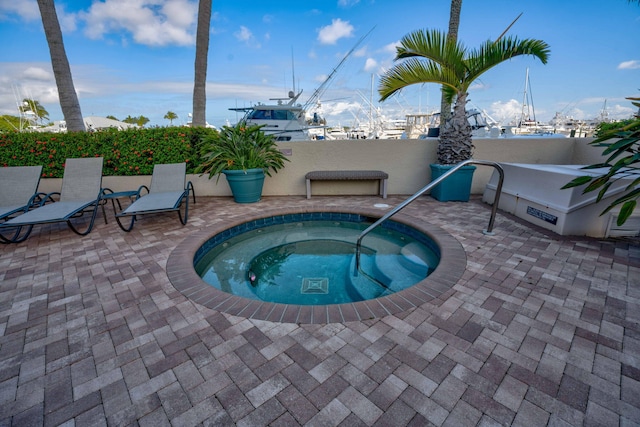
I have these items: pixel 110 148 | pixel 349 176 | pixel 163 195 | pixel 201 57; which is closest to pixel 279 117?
pixel 201 57

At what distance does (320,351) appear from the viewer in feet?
5.92

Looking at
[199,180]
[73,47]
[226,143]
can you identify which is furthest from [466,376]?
[73,47]

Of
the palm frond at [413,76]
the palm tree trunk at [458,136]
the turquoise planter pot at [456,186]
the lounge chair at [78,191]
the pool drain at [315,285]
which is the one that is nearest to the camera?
the pool drain at [315,285]

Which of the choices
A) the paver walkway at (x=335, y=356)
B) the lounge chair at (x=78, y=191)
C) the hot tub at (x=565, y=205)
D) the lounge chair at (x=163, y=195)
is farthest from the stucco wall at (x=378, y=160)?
the paver walkway at (x=335, y=356)

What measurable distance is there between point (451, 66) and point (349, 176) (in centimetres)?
Answer: 278

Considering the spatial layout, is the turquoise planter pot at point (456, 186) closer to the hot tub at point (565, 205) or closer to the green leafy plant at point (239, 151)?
the hot tub at point (565, 205)

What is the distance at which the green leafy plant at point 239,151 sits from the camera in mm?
5711

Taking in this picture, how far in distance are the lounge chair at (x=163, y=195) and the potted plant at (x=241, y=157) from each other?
0.52 meters

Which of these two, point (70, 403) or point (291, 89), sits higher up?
point (291, 89)

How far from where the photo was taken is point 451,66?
5.02 m

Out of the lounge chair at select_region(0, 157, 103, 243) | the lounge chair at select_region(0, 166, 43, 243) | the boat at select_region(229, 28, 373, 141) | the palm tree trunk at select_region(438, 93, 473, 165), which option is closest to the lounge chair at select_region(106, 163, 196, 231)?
the lounge chair at select_region(0, 157, 103, 243)

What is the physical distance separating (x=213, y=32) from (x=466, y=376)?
9195 mm

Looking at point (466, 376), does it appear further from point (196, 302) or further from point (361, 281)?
point (196, 302)

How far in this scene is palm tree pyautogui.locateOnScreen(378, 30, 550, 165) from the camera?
4.79 metres
